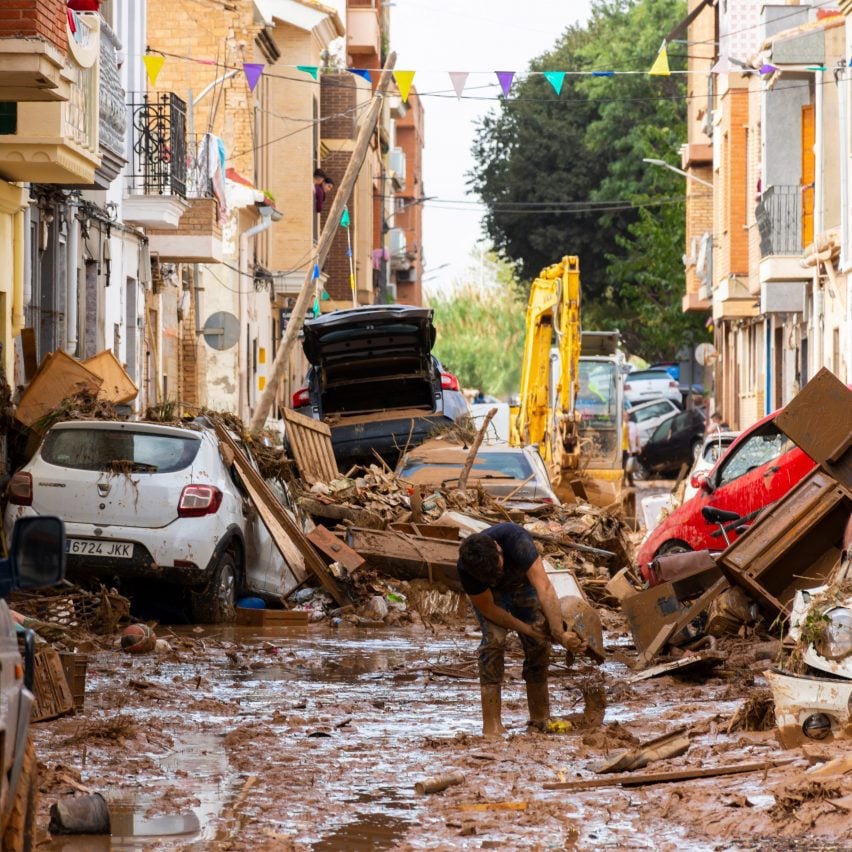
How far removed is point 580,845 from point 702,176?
53414mm

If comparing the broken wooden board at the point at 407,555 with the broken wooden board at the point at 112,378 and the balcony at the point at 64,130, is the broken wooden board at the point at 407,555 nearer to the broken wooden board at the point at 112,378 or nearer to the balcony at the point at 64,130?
the broken wooden board at the point at 112,378

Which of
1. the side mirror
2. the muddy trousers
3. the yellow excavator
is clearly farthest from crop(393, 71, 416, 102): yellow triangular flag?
the side mirror

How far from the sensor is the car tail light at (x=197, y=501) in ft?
50.7

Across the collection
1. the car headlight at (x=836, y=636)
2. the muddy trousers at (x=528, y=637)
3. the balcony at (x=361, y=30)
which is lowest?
the muddy trousers at (x=528, y=637)

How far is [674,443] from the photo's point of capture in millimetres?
47656

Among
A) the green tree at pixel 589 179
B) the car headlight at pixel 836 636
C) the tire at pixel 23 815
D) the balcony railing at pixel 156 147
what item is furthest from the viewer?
the green tree at pixel 589 179

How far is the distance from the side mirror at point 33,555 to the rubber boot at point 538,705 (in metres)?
5.15

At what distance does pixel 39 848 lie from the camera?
23.5ft

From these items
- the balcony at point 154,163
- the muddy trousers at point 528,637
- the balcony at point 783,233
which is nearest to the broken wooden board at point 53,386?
the muddy trousers at point 528,637

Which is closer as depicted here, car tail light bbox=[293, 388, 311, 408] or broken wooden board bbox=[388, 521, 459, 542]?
broken wooden board bbox=[388, 521, 459, 542]

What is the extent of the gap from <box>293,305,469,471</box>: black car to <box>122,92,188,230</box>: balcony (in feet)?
11.2

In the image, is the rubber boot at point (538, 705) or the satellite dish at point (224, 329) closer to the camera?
the rubber boot at point (538, 705)

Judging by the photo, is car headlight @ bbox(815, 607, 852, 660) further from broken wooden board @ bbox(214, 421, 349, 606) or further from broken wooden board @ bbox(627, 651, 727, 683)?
broken wooden board @ bbox(214, 421, 349, 606)

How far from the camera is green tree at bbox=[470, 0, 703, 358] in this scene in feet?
236
